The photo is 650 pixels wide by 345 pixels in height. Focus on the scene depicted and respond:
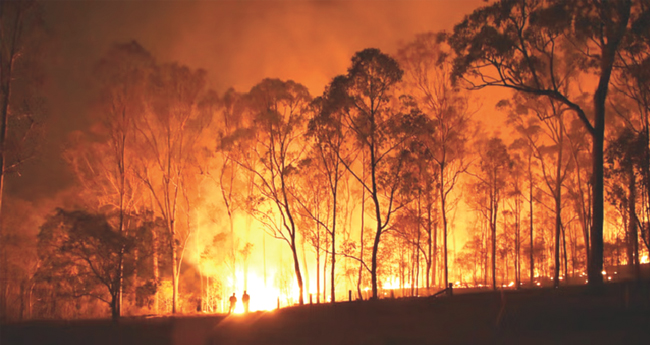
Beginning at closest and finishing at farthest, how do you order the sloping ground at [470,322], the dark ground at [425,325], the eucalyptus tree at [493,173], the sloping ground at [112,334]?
the sloping ground at [470,322]
the dark ground at [425,325]
the sloping ground at [112,334]
the eucalyptus tree at [493,173]

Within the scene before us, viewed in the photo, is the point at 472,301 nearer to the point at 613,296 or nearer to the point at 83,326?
the point at 613,296

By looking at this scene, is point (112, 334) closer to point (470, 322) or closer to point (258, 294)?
point (470, 322)

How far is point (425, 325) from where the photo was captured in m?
15.2

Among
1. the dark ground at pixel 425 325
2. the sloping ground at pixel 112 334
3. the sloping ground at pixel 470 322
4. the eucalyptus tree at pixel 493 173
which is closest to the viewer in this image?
the sloping ground at pixel 470 322

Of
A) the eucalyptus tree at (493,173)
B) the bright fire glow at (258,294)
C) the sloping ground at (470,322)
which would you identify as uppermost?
the eucalyptus tree at (493,173)

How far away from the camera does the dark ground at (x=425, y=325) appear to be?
12797 millimetres

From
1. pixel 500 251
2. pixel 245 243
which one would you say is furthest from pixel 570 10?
pixel 500 251

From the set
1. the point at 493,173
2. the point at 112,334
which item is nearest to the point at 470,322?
the point at 112,334

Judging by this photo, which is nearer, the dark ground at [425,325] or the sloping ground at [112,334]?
the dark ground at [425,325]

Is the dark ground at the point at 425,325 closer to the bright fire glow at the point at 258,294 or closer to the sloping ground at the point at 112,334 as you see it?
the sloping ground at the point at 112,334

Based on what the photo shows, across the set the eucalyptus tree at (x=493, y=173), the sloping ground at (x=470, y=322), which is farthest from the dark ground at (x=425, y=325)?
the eucalyptus tree at (x=493, y=173)

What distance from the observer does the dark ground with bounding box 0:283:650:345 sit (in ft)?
42.0

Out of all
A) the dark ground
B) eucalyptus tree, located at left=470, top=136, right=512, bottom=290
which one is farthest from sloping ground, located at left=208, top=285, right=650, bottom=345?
eucalyptus tree, located at left=470, top=136, right=512, bottom=290

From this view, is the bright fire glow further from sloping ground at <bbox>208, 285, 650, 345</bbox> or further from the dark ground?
sloping ground at <bbox>208, 285, 650, 345</bbox>
